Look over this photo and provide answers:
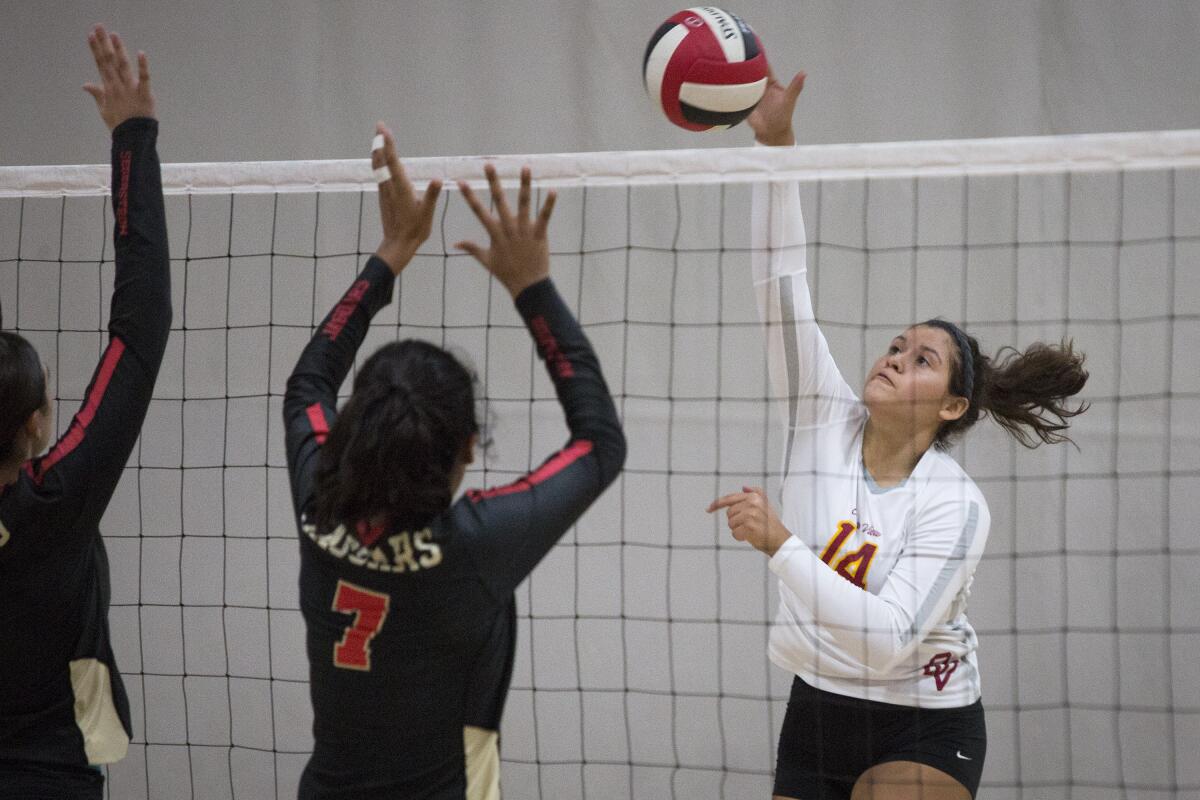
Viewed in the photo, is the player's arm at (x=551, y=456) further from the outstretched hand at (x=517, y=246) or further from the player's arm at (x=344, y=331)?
the player's arm at (x=344, y=331)

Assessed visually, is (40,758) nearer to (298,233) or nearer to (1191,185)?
(298,233)

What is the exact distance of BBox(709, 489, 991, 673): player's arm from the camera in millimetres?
2340

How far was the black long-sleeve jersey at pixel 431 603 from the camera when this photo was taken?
1.52 m

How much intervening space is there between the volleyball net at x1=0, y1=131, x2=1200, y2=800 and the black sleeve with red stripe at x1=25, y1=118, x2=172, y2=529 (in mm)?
2402

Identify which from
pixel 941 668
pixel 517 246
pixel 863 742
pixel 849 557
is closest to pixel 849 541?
pixel 849 557

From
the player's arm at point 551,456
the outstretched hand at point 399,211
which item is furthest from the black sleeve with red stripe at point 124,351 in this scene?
the player's arm at point 551,456

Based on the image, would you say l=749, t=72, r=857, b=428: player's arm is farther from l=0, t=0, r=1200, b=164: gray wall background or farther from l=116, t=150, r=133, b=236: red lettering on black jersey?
l=0, t=0, r=1200, b=164: gray wall background

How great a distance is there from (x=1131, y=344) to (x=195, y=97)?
158 inches

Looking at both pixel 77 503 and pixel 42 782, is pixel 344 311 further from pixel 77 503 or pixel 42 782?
pixel 42 782

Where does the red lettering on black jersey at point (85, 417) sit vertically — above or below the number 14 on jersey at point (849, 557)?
above

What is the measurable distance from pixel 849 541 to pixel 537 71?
9.08ft

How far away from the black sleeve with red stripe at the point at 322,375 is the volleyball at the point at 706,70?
1037 mm

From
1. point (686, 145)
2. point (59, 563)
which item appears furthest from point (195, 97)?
point (59, 563)

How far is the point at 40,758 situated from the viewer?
178 centimetres
